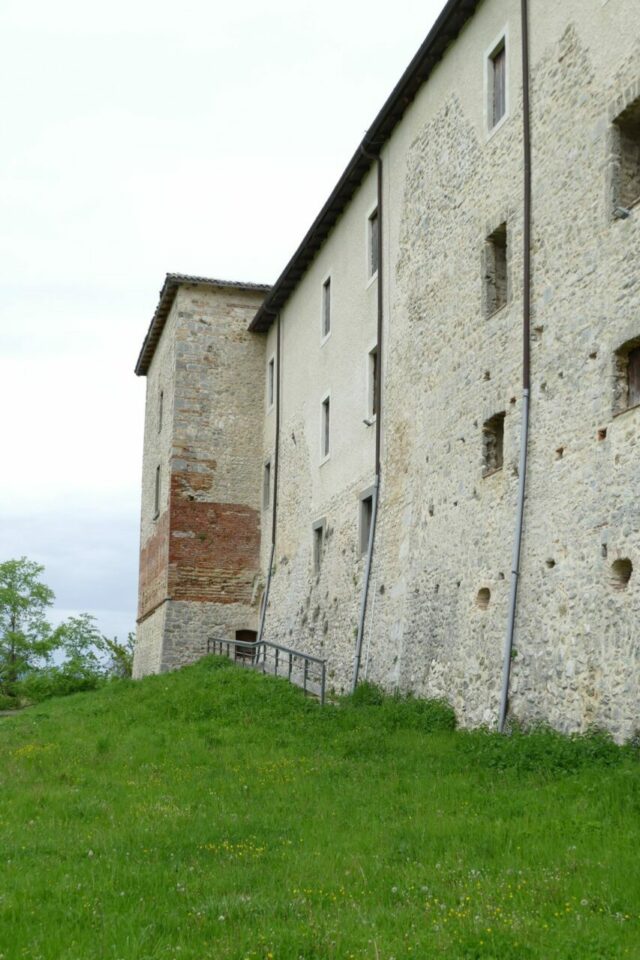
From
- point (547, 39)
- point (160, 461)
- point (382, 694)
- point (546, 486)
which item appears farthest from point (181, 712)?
point (160, 461)

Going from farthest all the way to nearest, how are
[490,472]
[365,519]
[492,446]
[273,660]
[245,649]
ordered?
1. [245,649]
2. [273,660]
3. [365,519]
4. [492,446]
5. [490,472]

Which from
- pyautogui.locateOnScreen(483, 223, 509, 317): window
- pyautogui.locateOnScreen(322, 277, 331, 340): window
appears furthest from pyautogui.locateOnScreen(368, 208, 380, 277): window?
pyautogui.locateOnScreen(483, 223, 509, 317): window

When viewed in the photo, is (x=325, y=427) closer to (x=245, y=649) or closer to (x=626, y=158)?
(x=245, y=649)

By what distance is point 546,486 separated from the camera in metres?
13.9

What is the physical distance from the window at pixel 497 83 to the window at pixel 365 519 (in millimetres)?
7470

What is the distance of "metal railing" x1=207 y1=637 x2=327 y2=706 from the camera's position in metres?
21.3

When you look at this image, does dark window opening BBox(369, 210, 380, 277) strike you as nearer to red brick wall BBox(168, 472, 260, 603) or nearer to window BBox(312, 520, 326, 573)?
window BBox(312, 520, 326, 573)

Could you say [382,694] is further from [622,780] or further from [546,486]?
[622,780]

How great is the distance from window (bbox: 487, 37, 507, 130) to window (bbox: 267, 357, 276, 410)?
535 inches

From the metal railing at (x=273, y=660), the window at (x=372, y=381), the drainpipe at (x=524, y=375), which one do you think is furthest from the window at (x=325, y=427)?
the drainpipe at (x=524, y=375)

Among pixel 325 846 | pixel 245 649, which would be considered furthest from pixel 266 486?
pixel 325 846

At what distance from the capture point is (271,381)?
29.8m

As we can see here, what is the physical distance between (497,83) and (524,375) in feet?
16.2

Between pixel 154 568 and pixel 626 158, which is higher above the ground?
pixel 626 158
